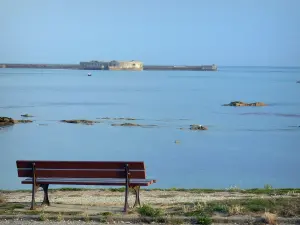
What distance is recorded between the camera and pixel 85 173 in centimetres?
852

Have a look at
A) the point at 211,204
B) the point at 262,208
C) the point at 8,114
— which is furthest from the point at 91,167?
the point at 8,114

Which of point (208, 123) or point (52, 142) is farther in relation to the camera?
point (208, 123)

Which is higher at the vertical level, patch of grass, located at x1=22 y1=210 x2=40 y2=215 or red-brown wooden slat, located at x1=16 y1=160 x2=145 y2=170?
red-brown wooden slat, located at x1=16 y1=160 x2=145 y2=170

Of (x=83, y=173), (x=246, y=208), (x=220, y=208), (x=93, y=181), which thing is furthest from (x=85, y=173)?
(x=246, y=208)

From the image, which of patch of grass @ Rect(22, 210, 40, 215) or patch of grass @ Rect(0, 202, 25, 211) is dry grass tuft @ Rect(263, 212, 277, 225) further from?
patch of grass @ Rect(0, 202, 25, 211)

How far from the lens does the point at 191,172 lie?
20.9 metres

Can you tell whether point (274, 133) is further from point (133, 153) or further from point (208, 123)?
point (133, 153)

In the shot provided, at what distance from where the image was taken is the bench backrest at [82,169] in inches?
328

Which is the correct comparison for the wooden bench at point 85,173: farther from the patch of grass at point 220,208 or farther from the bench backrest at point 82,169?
the patch of grass at point 220,208

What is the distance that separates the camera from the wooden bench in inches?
329

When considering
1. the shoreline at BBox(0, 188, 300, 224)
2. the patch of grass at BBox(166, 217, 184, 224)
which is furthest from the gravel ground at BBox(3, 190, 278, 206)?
the patch of grass at BBox(166, 217, 184, 224)

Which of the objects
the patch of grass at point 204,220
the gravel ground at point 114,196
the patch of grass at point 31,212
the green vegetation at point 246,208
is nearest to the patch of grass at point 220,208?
the green vegetation at point 246,208

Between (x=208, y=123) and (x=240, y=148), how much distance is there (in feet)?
43.1

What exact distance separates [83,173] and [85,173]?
1.2 inches
